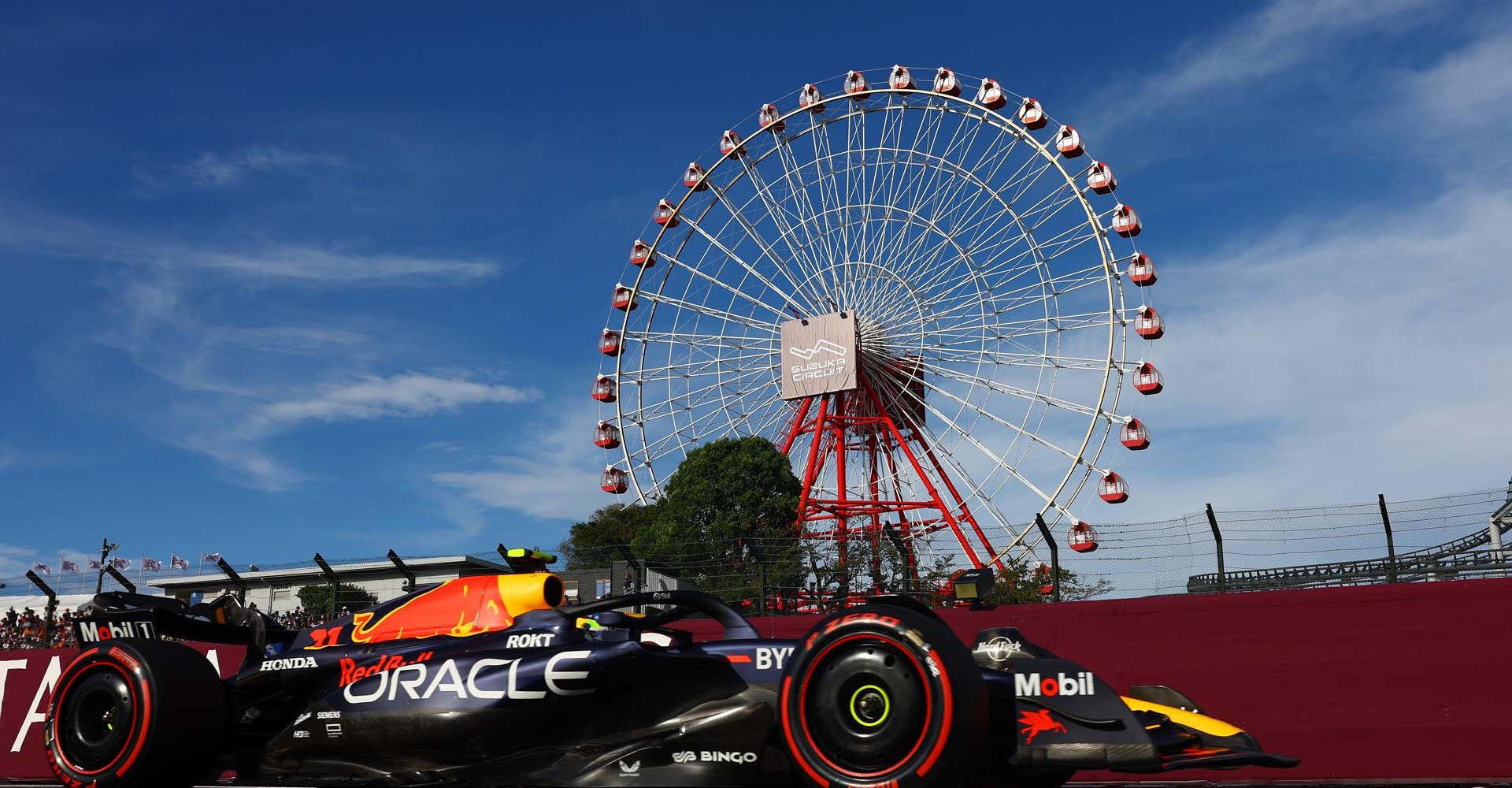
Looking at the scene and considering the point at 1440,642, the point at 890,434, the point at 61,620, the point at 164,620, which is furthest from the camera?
the point at 890,434

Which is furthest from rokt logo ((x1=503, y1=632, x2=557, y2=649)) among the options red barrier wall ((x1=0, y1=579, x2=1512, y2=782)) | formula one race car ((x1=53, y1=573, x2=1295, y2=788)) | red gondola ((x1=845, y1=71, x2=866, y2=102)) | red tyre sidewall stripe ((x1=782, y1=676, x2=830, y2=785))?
red gondola ((x1=845, y1=71, x2=866, y2=102))

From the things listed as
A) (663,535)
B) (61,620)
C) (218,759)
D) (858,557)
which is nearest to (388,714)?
(218,759)

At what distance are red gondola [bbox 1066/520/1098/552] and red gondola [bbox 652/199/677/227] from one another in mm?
25692

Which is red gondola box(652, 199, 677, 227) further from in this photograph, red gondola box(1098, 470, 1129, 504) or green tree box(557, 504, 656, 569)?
green tree box(557, 504, 656, 569)

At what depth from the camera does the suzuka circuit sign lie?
33.5 meters

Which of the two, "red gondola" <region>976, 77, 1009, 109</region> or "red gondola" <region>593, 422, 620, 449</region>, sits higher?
"red gondola" <region>976, 77, 1009, 109</region>

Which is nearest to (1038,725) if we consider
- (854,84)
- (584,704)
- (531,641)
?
(584,704)

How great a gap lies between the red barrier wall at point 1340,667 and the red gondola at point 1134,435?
21105 millimetres

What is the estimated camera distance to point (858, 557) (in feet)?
37.5

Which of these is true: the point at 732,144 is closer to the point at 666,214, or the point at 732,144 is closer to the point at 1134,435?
the point at 666,214

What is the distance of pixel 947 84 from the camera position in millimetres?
32531

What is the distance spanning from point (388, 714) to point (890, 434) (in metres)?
28.9

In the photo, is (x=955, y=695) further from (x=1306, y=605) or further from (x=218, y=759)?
(x=1306, y=605)

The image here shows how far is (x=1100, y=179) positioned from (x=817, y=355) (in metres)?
9.24
